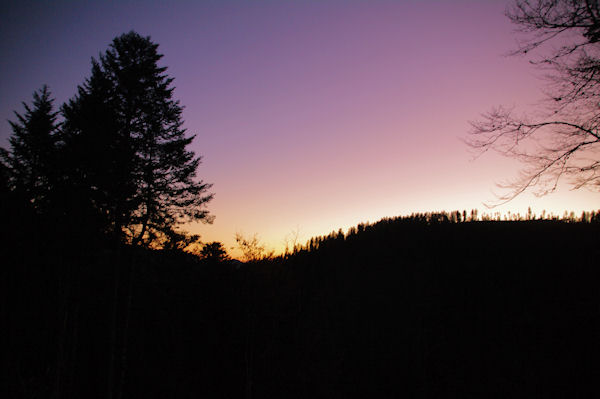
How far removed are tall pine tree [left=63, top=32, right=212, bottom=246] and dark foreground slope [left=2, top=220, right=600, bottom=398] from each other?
206cm

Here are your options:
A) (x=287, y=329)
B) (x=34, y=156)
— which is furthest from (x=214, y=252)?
(x=34, y=156)

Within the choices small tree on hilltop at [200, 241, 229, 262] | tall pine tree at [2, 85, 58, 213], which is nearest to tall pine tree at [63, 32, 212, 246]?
tall pine tree at [2, 85, 58, 213]

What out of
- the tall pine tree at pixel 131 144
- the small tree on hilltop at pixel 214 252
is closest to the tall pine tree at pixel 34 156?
the tall pine tree at pixel 131 144

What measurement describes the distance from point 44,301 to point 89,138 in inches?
531

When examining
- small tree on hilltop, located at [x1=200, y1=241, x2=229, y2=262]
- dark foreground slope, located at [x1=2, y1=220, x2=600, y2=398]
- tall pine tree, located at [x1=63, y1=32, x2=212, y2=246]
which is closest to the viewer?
tall pine tree, located at [x1=63, y1=32, x2=212, y2=246]

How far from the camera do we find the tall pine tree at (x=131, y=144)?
1095 cm

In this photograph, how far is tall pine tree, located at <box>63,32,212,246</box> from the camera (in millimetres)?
10953

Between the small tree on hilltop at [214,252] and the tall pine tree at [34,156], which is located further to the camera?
the small tree on hilltop at [214,252]

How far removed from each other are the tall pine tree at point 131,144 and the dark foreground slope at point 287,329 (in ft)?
6.75

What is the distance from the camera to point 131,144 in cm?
1138

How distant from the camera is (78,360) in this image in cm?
2009

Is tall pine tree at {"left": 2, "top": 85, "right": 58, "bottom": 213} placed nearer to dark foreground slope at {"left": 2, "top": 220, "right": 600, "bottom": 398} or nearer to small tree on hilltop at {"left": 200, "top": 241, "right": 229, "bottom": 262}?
dark foreground slope at {"left": 2, "top": 220, "right": 600, "bottom": 398}

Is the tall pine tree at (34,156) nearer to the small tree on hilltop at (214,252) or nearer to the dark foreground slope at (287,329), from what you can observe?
the dark foreground slope at (287,329)

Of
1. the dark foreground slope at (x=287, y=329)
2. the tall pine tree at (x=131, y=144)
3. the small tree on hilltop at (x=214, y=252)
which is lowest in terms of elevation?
the dark foreground slope at (x=287, y=329)
